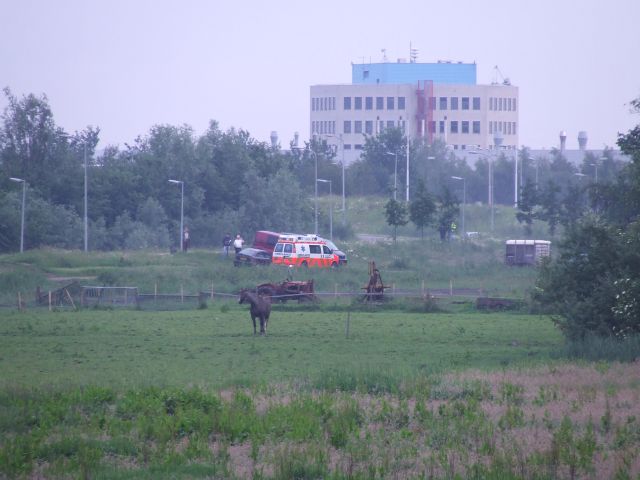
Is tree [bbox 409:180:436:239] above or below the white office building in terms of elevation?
below

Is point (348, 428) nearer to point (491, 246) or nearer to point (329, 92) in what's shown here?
point (491, 246)

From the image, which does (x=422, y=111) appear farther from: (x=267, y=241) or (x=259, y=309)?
(x=259, y=309)

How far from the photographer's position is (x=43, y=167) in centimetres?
8600

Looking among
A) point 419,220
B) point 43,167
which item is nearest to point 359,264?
point 419,220

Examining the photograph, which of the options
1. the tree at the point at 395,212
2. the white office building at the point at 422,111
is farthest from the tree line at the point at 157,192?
the white office building at the point at 422,111

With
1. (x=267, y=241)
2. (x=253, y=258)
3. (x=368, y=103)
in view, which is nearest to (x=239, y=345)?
(x=253, y=258)

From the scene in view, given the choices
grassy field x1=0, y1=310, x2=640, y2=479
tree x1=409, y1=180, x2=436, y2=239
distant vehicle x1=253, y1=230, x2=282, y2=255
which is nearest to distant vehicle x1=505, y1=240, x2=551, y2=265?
tree x1=409, y1=180, x2=436, y2=239

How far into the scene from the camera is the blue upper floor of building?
554 ft

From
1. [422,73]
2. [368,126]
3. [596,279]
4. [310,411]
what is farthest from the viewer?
[422,73]

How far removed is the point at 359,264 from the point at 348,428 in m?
52.2

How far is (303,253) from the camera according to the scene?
6278 centimetres

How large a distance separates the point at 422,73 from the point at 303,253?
113520 millimetres

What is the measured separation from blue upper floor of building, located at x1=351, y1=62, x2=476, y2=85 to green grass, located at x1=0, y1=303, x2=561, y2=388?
430 feet

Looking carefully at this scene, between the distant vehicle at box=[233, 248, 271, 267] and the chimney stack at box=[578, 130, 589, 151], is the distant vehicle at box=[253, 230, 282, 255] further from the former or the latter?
the chimney stack at box=[578, 130, 589, 151]
